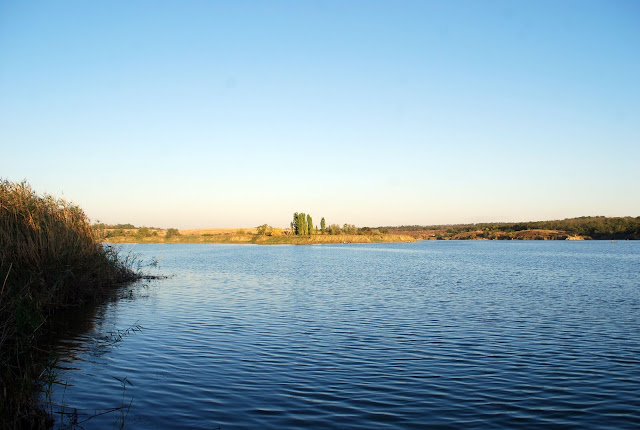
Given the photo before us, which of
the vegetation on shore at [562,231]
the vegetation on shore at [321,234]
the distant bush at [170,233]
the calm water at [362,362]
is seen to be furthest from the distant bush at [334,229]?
the calm water at [362,362]

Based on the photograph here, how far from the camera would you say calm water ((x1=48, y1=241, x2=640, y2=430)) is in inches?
295

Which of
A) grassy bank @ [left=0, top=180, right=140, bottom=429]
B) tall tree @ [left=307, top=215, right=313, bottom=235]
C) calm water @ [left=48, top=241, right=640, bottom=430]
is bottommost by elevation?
calm water @ [left=48, top=241, right=640, bottom=430]

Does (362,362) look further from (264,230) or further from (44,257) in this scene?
(264,230)

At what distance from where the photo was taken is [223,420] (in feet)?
23.5

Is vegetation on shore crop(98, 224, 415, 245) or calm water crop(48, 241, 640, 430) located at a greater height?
vegetation on shore crop(98, 224, 415, 245)

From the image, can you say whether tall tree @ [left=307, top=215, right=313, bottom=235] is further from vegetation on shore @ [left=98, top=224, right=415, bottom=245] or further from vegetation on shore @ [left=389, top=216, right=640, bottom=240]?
vegetation on shore @ [left=389, top=216, right=640, bottom=240]

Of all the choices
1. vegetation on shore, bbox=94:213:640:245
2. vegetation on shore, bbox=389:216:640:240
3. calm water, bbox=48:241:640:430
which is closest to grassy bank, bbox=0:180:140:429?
calm water, bbox=48:241:640:430

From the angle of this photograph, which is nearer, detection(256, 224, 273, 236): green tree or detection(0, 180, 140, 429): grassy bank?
detection(0, 180, 140, 429): grassy bank

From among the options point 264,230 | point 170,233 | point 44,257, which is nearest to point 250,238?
point 264,230

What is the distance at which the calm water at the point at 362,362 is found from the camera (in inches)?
295

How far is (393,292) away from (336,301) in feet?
13.3

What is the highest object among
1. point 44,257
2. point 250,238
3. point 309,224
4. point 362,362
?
point 309,224

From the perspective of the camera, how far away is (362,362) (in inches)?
419

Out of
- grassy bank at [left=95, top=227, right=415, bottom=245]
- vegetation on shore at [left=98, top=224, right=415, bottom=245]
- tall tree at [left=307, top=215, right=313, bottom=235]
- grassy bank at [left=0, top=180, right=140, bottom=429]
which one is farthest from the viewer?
tall tree at [left=307, top=215, right=313, bottom=235]
